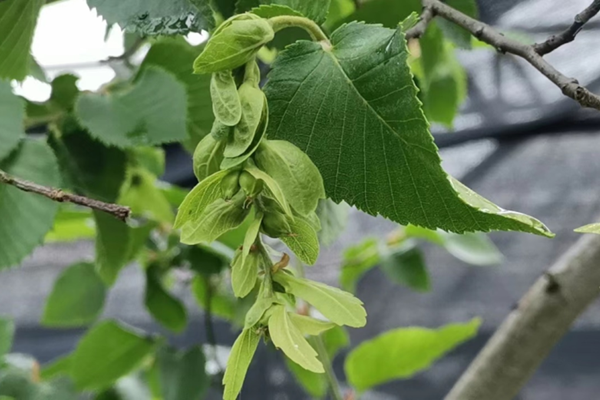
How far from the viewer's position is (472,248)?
0.46 meters

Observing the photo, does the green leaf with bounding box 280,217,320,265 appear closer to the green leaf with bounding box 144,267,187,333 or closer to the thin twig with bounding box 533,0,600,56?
the thin twig with bounding box 533,0,600,56

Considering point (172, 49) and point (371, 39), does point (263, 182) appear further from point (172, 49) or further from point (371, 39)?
point (172, 49)

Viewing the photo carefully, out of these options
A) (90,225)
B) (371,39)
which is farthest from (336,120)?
(90,225)

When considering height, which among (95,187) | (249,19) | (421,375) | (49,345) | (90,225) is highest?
(249,19)

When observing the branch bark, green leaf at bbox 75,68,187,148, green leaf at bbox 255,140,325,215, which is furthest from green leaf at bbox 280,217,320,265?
the branch bark

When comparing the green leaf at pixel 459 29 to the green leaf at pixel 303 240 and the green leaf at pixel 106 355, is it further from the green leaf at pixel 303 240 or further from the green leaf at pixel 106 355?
the green leaf at pixel 106 355

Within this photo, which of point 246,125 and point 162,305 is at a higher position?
point 246,125

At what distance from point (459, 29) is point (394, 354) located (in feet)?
0.82

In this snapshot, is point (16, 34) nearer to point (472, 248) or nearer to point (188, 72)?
point (188, 72)

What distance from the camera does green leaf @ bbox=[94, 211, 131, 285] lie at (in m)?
0.27

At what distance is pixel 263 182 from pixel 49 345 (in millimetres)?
709

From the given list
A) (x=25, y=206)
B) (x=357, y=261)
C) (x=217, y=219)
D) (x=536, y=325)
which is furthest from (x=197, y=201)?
(x=357, y=261)

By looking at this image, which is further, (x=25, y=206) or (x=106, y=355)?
(x=106, y=355)

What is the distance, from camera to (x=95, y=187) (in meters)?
0.27
